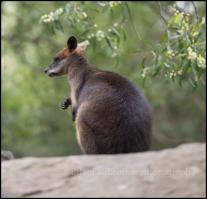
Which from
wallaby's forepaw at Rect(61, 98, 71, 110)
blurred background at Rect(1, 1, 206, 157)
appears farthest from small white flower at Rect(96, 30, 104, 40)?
blurred background at Rect(1, 1, 206, 157)

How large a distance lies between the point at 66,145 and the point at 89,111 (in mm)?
13069

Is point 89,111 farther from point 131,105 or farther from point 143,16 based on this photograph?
point 143,16

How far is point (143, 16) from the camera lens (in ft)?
54.4

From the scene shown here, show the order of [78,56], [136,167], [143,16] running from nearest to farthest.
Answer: [136,167], [78,56], [143,16]

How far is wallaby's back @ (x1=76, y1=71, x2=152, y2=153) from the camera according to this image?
5.83m

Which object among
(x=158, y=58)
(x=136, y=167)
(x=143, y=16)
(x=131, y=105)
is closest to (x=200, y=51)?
(x=158, y=58)

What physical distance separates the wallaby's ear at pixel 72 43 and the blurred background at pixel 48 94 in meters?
7.83

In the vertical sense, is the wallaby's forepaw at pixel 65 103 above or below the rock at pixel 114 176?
below

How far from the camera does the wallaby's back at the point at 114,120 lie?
5.83 m

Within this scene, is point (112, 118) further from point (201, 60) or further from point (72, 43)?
point (72, 43)

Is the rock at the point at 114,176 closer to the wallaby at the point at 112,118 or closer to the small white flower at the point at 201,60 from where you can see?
the wallaby at the point at 112,118

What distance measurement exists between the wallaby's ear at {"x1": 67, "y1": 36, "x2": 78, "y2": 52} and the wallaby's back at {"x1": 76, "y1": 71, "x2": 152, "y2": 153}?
4.47 ft

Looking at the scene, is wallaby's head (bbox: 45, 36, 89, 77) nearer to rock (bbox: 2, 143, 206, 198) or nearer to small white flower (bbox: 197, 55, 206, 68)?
small white flower (bbox: 197, 55, 206, 68)

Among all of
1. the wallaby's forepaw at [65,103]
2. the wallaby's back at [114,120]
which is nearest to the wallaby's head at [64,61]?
the wallaby's forepaw at [65,103]
